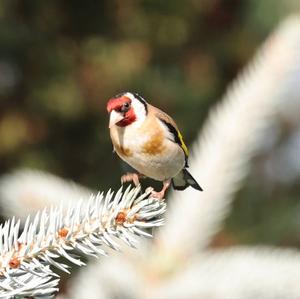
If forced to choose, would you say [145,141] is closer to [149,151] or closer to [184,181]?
[149,151]

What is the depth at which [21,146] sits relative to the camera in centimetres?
600

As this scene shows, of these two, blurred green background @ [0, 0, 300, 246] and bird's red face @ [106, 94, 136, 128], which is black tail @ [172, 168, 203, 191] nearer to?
bird's red face @ [106, 94, 136, 128]

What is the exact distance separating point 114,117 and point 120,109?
4 centimetres

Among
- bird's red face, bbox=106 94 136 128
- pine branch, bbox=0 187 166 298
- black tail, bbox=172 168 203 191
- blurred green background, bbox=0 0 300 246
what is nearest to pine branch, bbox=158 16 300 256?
black tail, bbox=172 168 203 191

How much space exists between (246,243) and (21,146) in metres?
1.94

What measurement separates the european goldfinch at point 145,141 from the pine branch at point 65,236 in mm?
526

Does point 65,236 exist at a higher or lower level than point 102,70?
higher

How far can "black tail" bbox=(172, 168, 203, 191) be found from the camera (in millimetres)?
2161

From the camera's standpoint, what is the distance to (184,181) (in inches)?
87.0

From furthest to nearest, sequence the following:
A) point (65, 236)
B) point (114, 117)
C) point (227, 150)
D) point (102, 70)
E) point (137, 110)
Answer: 1. point (102, 70)
2. point (227, 150)
3. point (137, 110)
4. point (114, 117)
5. point (65, 236)

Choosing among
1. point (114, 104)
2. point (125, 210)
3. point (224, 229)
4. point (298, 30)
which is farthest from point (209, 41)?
point (125, 210)

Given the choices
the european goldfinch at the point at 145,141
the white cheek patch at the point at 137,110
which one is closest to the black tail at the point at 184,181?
the european goldfinch at the point at 145,141

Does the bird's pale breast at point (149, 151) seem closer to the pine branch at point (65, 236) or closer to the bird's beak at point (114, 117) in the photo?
the bird's beak at point (114, 117)

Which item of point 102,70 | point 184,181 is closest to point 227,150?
point 184,181
